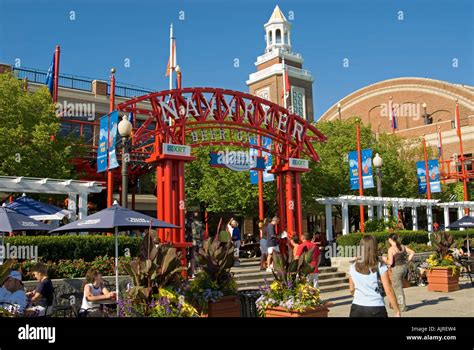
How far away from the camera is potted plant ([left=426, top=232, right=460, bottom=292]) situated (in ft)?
45.3

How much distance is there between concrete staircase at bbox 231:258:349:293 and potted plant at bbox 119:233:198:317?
679 cm

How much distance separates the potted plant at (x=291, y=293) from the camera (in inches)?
307

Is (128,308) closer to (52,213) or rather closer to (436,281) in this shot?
(52,213)

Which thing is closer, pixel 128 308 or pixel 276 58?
pixel 128 308

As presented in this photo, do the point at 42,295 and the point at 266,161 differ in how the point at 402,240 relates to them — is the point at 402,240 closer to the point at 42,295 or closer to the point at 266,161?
the point at 266,161

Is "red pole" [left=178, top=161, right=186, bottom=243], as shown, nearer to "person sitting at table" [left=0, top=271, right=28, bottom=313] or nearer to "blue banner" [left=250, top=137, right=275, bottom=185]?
"blue banner" [left=250, top=137, right=275, bottom=185]

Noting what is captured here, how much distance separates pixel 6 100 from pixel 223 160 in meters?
10.4

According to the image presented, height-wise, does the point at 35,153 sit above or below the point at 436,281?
above

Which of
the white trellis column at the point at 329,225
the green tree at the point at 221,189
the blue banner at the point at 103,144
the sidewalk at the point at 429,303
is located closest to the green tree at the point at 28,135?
the blue banner at the point at 103,144

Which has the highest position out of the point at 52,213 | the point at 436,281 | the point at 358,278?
the point at 52,213

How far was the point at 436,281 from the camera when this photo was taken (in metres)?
13.9

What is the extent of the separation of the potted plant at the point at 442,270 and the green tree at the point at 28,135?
48.6 feet
